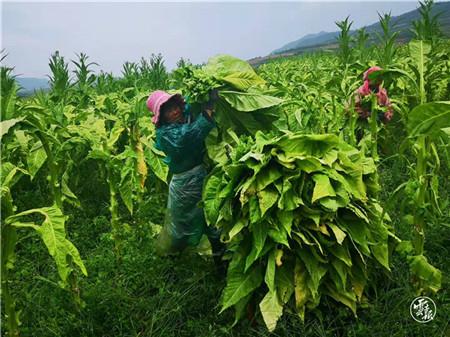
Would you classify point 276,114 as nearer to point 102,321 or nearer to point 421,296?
point 421,296

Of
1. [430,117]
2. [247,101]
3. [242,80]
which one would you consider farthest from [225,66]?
[430,117]

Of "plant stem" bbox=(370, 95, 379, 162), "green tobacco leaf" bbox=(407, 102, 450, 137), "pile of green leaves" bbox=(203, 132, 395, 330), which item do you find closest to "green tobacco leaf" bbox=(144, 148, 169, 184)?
"pile of green leaves" bbox=(203, 132, 395, 330)

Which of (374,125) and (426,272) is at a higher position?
(374,125)

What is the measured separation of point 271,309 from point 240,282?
199 mm

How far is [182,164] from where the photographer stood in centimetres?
264

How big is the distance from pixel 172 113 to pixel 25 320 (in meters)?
1.32

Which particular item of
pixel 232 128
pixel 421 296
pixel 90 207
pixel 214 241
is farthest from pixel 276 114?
pixel 90 207

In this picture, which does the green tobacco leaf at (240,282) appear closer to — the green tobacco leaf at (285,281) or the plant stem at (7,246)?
the green tobacco leaf at (285,281)

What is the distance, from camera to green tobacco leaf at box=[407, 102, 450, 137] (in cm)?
159

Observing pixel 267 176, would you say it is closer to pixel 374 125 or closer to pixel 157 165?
pixel 157 165

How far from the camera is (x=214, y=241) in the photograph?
8.99ft

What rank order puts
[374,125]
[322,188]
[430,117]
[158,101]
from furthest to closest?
[374,125] < [158,101] < [322,188] < [430,117]

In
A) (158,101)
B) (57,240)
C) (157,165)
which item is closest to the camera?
(57,240)

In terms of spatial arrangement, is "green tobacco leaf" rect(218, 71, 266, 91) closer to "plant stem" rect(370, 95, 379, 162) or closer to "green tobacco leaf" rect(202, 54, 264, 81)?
"green tobacco leaf" rect(202, 54, 264, 81)
